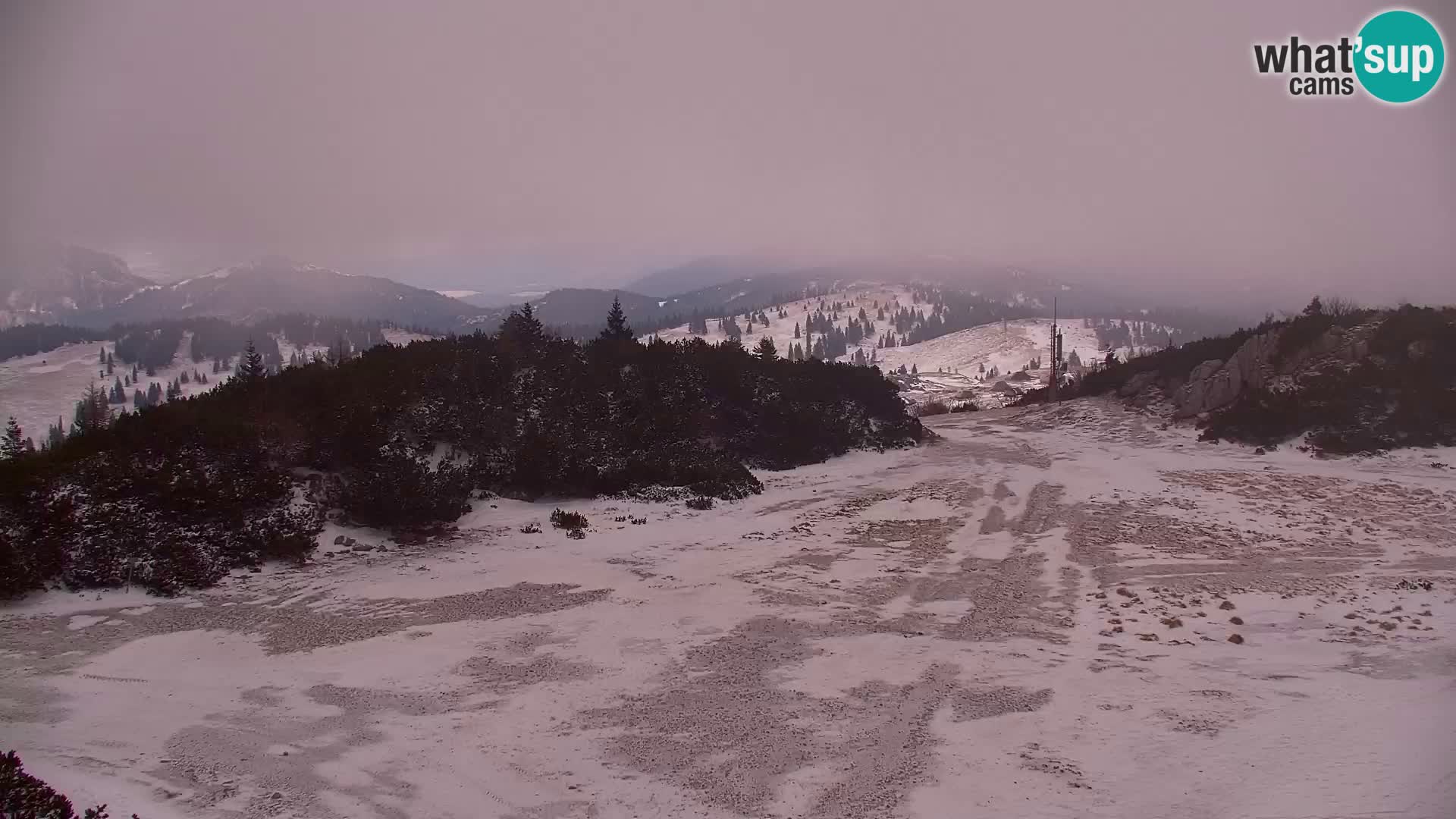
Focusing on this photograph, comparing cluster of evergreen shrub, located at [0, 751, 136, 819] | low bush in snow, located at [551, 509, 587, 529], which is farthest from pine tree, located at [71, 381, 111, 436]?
cluster of evergreen shrub, located at [0, 751, 136, 819]

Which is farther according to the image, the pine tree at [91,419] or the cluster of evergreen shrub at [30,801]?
the pine tree at [91,419]

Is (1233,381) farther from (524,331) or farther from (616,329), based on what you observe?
(524,331)

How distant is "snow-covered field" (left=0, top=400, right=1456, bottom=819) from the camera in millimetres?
5945

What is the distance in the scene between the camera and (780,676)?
8.24 meters

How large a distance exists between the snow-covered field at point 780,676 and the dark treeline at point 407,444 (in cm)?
113

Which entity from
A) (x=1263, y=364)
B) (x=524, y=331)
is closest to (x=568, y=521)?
(x=524, y=331)

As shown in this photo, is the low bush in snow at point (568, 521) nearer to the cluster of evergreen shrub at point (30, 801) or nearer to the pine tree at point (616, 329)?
the cluster of evergreen shrub at point (30, 801)

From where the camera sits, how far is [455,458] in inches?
675

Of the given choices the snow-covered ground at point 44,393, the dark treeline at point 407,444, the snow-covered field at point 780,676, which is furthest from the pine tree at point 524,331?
the snow-covered ground at point 44,393

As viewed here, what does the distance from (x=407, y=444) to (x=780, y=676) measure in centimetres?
1233

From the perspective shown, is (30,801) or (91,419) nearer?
(30,801)

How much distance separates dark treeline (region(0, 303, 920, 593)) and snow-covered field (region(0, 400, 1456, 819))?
113 centimetres

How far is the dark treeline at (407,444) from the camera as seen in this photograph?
1133 cm

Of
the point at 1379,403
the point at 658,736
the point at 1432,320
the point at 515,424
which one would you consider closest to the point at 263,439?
the point at 515,424
